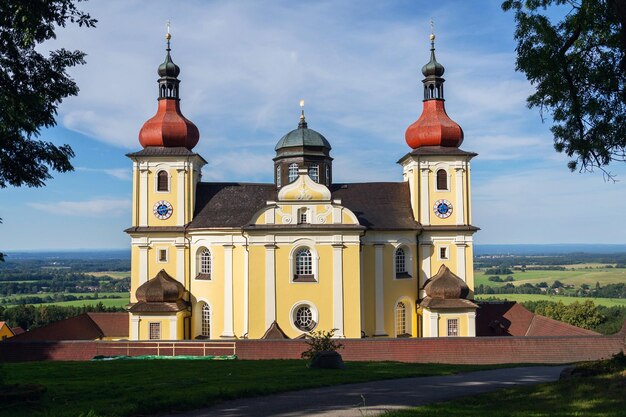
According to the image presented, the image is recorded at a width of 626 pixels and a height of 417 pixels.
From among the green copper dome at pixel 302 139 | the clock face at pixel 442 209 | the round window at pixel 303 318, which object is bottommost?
the round window at pixel 303 318

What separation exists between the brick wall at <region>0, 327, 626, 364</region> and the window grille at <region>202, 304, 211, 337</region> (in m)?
8.66

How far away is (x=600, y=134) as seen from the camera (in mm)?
13766

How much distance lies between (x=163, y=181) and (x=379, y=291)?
14613 millimetres

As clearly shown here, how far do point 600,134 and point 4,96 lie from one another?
12751mm

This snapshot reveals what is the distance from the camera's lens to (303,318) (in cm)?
3198

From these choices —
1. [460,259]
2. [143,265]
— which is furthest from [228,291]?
[460,259]

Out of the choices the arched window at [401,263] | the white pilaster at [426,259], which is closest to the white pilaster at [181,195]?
the arched window at [401,263]

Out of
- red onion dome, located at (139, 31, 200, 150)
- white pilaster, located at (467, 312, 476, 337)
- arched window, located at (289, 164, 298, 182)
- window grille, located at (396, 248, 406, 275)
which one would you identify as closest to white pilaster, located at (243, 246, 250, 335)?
arched window, located at (289, 164, 298, 182)

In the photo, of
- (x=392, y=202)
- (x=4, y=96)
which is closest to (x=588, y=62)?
(x=4, y=96)

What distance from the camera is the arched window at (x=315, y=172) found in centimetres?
3569

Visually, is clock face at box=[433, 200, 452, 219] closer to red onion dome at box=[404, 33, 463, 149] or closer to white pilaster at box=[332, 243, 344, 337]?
red onion dome at box=[404, 33, 463, 149]

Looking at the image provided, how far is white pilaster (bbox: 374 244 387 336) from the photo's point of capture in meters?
33.7

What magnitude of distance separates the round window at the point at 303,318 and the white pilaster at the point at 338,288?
1392mm

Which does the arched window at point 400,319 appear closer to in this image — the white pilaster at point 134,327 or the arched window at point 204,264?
the arched window at point 204,264
